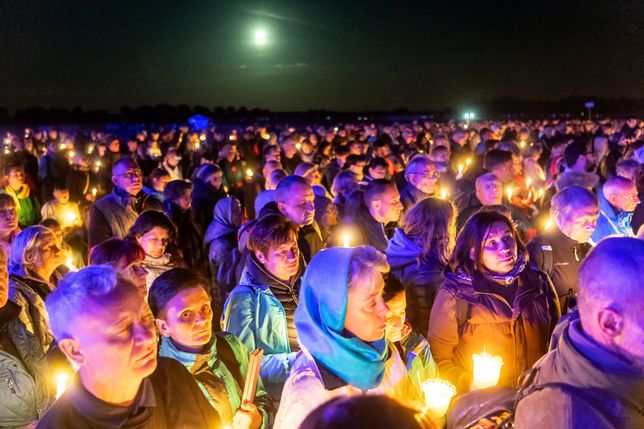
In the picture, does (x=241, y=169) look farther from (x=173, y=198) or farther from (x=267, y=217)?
(x=267, y=217)

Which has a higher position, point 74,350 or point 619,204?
point 619,204

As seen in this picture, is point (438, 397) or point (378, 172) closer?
point (438, 397)

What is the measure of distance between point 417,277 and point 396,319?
120 centimetres

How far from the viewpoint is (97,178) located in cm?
962

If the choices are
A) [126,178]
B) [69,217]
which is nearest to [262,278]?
[126,178]

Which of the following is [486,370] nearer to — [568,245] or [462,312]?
[462,312]

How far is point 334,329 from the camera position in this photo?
6.11 ft

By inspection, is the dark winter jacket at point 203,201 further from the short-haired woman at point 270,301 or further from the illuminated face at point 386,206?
the short-haired woman at point 270,301

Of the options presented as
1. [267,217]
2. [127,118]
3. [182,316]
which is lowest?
[182,316]

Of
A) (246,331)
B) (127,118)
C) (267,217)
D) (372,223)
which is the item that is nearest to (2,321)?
(246,331)

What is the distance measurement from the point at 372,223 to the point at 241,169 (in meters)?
5.58

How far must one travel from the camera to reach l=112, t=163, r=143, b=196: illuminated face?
5895mm

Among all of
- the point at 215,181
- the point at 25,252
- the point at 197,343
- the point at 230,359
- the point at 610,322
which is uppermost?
the point at 215,181

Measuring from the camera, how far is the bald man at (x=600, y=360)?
151 centimetres
